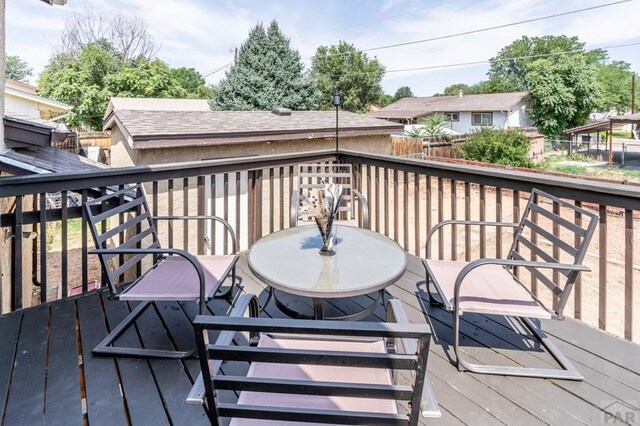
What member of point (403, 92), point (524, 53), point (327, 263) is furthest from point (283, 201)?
point (403, 92)

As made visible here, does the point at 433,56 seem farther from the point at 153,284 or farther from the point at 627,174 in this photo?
the point at 153,284

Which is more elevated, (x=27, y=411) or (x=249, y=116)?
(x=249, y=116)

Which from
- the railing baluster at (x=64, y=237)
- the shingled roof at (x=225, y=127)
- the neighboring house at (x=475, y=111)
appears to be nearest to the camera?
the railing baluster at (x=64, y=237)

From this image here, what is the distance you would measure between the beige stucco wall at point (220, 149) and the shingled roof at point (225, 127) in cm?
24

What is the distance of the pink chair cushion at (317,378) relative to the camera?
1.12 meters

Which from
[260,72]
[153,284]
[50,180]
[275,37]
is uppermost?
[275,37]

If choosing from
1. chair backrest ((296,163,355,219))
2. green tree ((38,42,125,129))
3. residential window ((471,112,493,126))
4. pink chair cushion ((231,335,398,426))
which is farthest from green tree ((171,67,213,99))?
pink chair cushion ((231,335,398,426))

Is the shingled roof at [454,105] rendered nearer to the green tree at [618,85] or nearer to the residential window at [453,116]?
the residential window at [453,116]

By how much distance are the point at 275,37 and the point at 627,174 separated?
52.5 ft

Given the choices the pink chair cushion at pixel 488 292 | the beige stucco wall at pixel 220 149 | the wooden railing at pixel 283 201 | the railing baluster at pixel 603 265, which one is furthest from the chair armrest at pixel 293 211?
the beige stucco wall at pixel 220 149

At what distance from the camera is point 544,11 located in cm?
1792

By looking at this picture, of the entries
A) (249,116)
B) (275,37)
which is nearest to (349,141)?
(249,116)

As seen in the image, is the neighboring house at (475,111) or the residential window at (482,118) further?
the residential window at (482,118)

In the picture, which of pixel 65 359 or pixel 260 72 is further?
pixel 260 72
